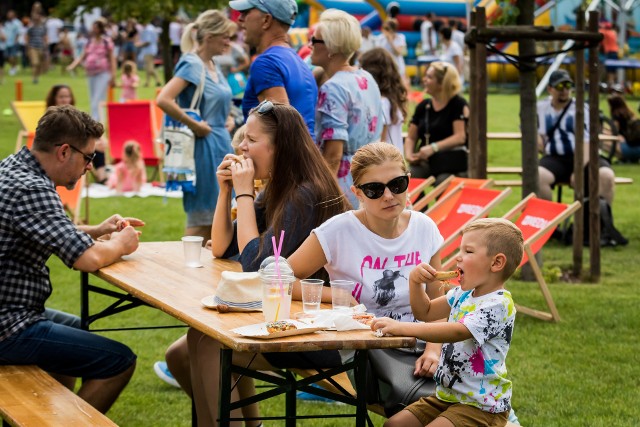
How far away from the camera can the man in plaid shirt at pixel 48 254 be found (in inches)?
176

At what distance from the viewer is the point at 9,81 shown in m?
35.2

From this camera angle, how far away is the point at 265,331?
3.46 metres

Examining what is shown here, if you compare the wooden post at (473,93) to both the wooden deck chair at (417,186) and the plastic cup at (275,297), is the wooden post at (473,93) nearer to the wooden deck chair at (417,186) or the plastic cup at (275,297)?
the wooden deck chair at (417,186)

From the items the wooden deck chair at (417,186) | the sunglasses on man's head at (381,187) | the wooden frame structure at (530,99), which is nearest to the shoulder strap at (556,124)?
the wooden frame structure at (530,99)

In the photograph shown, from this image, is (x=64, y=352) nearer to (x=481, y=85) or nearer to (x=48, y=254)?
(x=48, y=254)

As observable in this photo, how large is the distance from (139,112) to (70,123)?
35.4 feet

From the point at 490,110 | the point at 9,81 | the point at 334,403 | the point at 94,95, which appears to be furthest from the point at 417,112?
the point at 9,81

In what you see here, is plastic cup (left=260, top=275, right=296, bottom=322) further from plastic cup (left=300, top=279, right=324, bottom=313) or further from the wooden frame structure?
the wooden frame structure

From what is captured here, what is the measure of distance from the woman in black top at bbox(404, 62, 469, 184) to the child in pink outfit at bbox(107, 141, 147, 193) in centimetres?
464

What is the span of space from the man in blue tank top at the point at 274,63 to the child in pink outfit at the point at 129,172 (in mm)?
7890

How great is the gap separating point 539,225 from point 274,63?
109 inches

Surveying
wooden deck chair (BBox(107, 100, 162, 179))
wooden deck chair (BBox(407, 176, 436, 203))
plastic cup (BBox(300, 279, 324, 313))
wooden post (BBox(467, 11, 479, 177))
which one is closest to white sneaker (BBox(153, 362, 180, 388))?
plastic cup (BBox(300, 279, 324, 313))

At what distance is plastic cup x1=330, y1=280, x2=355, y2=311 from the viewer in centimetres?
380

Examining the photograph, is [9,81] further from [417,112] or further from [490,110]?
[417,112]
